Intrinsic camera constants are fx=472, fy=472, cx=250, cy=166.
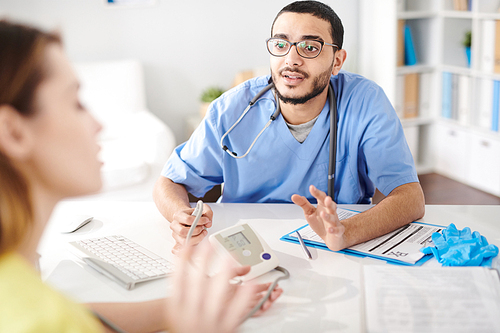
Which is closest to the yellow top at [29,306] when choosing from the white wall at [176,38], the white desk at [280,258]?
the white desk at [280,258]

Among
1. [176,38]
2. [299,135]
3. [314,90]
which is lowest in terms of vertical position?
[299,135]

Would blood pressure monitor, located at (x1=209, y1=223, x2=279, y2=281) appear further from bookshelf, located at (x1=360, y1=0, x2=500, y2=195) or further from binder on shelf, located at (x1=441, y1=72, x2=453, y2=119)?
binder on shelf, located at (x1=441, y1=72, x2=453, y2=119)

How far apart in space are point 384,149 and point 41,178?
1079 millimetres

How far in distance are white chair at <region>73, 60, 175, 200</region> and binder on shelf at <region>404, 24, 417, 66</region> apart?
73.3 inches

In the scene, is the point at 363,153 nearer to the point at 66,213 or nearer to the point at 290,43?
the point at 290,43

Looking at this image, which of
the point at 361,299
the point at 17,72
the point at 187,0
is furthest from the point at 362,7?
the point at 17,72

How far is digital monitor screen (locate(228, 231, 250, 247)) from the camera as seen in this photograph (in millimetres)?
1030

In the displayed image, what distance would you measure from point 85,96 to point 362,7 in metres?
2.29

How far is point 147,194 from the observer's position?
273cm

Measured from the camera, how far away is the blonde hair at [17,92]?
1.82ft

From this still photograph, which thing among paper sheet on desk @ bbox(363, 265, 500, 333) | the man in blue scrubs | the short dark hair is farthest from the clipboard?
the short dark hair

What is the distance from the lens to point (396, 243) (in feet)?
3.70

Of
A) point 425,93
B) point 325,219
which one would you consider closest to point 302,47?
point 325,219

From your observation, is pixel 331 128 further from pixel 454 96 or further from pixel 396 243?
pixel 454 96
